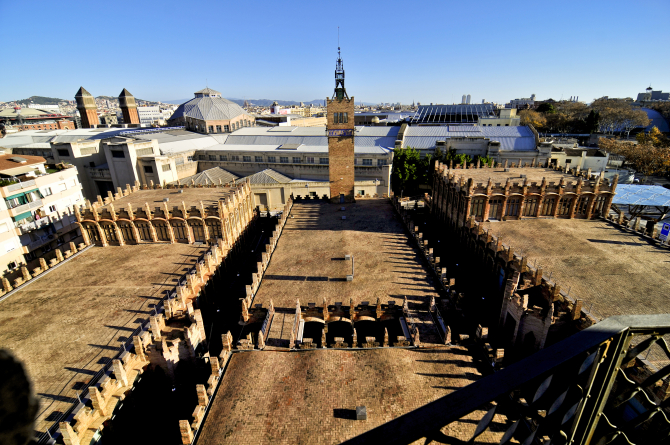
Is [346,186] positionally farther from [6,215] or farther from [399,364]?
[6,215]

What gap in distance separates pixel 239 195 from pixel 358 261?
21254 mm

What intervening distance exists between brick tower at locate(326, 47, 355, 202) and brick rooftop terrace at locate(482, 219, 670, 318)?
21.3 meters

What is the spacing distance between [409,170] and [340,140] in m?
22.1

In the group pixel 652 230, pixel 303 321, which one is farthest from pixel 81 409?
pixel 652 230

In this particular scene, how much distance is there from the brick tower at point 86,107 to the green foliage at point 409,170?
102m

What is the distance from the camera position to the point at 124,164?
62625 millimetres

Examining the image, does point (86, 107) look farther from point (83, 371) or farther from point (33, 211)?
point (83, 371)

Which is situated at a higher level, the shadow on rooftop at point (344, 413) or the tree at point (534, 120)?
the tree at point (534, 120)

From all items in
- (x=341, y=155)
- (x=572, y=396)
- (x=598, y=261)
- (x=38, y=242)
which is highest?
(x=572, y=396)

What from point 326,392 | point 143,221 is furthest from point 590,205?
point 143,221

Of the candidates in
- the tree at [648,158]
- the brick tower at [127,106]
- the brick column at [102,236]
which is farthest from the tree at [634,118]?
the brick tower at [127,106]

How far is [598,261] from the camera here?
30.6m

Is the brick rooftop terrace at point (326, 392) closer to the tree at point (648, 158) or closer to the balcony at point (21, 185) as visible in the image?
the balcony at point (21, 185)

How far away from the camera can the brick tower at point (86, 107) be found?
10812 cm
